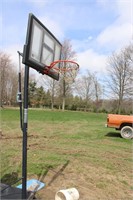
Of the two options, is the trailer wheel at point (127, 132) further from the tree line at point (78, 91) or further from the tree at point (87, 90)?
the tree at point (87, 90)

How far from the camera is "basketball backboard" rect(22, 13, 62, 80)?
3.40 metres

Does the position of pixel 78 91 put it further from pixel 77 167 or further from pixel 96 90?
pixel 77 167

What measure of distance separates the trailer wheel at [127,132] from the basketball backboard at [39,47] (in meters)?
6.16

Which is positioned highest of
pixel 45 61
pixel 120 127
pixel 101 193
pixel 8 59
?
pixel 8 59

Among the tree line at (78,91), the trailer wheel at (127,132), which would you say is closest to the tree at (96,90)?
the tree line at (78,91)

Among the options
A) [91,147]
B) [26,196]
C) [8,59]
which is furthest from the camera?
[8,59]

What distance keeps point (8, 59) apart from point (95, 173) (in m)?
20.5

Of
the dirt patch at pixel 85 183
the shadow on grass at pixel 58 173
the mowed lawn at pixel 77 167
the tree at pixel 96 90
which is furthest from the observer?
the tree at pixel 96 90

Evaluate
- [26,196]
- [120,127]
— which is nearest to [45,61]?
[26,196]

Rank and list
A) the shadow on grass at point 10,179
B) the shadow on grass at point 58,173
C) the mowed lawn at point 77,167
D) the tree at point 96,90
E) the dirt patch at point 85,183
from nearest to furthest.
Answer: the dirt patch at point 85,183, the mowed lawn at point 77,167, the shadow on grass at point 10,179, the shadow on grass at point 58,173, the tree at point 96,90

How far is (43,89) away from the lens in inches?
1788

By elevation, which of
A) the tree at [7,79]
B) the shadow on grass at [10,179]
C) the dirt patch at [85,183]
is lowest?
the dirt patch at [85,183]

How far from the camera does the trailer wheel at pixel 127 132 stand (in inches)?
378

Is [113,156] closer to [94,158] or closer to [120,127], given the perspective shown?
[94,158]
